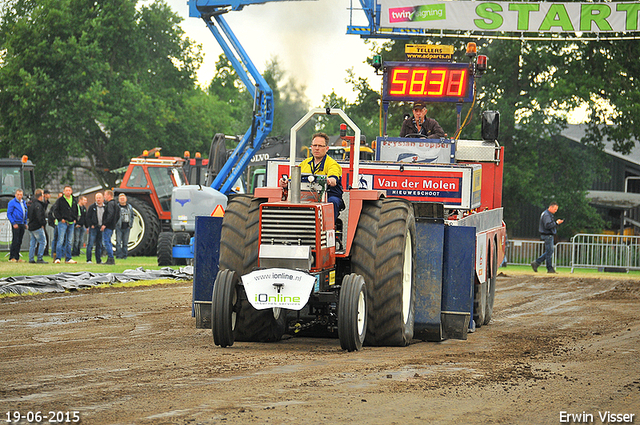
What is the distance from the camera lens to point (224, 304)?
28.8ft

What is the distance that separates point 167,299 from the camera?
14812 millimetres

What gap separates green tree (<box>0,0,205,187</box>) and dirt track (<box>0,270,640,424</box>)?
30667 mm

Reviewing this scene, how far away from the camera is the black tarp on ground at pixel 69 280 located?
48.6 ft

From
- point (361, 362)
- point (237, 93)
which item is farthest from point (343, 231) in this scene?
point (237, 93)

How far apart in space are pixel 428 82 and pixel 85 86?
99.5 feet

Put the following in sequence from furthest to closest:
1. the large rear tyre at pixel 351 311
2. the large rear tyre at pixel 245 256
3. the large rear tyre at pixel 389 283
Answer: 1. the large rear tyre at pixel 389 283
2. the large rear tyre at pixel 245 256
3. the large rear tyre at pixel 351 311

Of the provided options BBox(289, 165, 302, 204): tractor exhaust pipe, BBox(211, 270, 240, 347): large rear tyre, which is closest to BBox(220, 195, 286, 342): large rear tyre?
BBox(211, 270, 240, 347): large rear tyre

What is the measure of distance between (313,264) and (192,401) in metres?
2.74

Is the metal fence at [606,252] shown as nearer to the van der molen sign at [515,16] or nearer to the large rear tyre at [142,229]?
the van der molen sign at [515,16]

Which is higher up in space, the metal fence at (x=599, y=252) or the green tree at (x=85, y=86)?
the green tree at (x=85, y=86)

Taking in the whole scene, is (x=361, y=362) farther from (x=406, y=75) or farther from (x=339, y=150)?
(x=339, y=150)

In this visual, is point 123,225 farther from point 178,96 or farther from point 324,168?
point 178,96

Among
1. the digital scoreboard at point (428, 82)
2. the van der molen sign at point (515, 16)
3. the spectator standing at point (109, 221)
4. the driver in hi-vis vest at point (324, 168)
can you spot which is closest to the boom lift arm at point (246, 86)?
the spectator standing at point (109, 221)

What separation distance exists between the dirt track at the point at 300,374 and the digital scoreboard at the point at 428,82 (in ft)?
14.0
